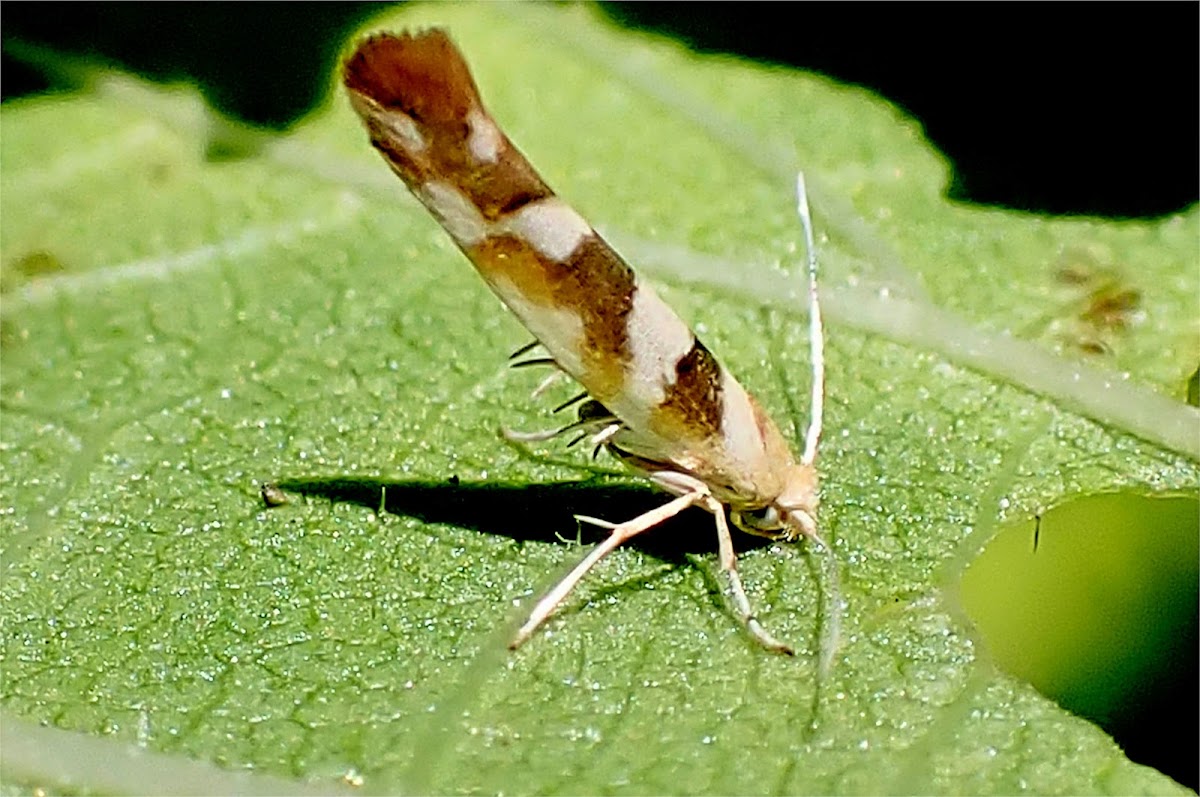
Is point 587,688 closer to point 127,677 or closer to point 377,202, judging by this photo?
point 127,677

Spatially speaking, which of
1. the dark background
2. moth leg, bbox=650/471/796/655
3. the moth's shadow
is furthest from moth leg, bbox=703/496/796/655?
the dark background

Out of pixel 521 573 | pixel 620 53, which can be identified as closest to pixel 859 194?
pixel 620 53

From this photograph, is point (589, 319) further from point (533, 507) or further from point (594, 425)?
point (533, 507)

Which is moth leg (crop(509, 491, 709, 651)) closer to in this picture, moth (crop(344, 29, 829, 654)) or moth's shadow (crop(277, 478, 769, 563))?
moth (crop(344, 29, 829, 654))

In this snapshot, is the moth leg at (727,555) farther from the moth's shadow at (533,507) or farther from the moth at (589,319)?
the moth's shadow at (533,507)

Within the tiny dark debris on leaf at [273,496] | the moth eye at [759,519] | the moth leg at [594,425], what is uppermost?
the moth leg at [594,425]

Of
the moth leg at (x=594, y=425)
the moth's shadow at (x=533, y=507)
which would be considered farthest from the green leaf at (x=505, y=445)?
the moth leg at (x=594, y=425)
